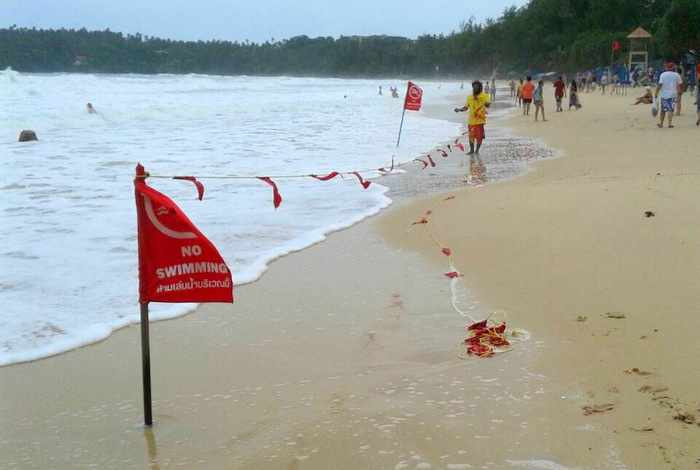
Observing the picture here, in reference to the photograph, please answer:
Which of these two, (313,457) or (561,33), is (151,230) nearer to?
(313,457)

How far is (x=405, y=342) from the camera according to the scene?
Result: 4918 mm

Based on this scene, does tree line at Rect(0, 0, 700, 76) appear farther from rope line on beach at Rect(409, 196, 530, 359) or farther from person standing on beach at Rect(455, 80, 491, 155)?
rope line on beach at Rect(409, 196, 530, 359)

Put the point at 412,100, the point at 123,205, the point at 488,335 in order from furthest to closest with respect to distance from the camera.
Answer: the point at 412,100
the point at 123,205
the point at 488,335

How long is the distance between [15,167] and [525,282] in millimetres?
11568

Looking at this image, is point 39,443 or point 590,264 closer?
point 39,443

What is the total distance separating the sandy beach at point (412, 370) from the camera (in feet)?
11.4

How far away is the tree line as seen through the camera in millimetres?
79375

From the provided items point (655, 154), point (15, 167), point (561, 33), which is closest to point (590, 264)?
point (655, 154)

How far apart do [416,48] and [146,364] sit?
16877 cm

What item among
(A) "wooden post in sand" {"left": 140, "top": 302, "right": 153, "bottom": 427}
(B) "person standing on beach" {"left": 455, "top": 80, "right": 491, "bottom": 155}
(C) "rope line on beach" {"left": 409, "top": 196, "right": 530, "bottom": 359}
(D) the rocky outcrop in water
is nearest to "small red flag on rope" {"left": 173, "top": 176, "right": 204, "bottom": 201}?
(A) "wooden post in sand" {"left": 140, "top": 302, "right": 153, "bottom": 427}

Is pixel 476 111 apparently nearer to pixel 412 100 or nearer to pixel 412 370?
pixel 412 100

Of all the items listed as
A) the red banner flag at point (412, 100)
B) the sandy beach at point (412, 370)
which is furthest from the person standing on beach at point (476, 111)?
the sandy beach at point (412, 370)

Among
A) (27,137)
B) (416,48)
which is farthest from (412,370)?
(416,48)

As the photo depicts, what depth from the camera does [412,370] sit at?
442 cm
